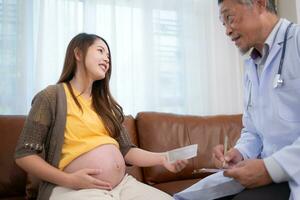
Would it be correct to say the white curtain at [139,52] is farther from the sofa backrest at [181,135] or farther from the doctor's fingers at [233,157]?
the doctor's fingers at [233,157]

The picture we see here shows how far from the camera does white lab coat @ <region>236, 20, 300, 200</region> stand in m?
0.93

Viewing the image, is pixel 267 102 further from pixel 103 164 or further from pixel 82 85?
pixel 82 85

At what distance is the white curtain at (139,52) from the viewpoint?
6.55ft

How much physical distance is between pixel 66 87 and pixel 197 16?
150cm

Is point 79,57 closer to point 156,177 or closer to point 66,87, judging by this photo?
Result: point 66,87

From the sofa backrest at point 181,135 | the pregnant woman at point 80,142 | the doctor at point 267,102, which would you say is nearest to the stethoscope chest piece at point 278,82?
the doctor at point 267,102

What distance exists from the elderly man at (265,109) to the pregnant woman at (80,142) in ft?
1.02

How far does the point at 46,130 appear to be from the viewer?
131 centimetres

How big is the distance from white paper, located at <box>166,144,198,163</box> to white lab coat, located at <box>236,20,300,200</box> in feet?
0.87

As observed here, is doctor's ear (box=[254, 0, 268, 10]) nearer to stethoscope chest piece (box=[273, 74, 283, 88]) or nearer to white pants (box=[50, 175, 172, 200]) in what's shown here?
stethoscope chest piece (box=[273, 74, 283, 88])

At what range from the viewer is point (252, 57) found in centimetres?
124

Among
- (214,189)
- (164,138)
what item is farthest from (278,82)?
(164,138)

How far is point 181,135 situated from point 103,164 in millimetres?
910

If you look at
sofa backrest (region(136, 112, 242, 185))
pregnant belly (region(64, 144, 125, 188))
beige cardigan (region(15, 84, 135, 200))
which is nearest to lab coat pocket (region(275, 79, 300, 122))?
pregnant belly (region(64, 144, 125, 188))
